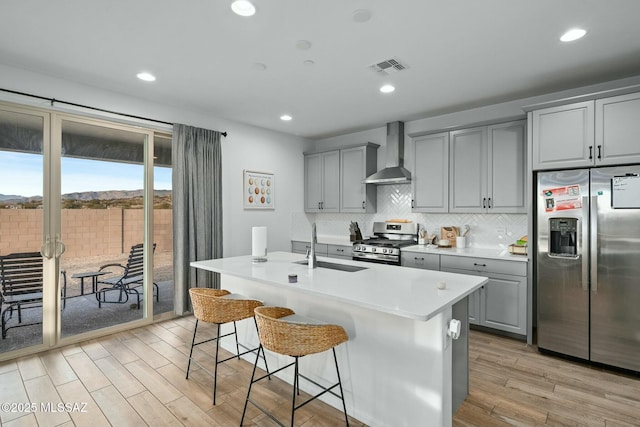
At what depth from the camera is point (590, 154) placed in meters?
2.94

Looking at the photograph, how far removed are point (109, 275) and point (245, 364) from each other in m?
1.99

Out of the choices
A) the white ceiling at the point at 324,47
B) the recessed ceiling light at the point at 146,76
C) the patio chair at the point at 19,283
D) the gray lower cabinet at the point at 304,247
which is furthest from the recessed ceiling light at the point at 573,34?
the patio chair at the point at 19,283

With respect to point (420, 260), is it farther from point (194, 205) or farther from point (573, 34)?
point (194, 205)

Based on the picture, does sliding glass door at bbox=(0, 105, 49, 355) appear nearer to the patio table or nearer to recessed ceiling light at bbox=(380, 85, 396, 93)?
the patio table

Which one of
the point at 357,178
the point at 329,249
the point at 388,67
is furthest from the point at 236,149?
the point at 388,67

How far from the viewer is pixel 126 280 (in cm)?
387

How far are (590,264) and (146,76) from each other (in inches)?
175

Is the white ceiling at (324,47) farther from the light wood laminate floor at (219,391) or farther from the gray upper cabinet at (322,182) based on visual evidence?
the light wood laminate floor at (219,391)

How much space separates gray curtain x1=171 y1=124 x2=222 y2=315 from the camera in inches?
160

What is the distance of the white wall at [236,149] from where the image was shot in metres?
→ 3.17

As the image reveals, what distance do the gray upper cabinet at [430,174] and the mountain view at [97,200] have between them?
3.27m

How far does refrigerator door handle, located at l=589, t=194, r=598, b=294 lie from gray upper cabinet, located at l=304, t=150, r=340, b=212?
130 inches

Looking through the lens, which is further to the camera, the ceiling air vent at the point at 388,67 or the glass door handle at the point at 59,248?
the glass door handle at the point at 59,248

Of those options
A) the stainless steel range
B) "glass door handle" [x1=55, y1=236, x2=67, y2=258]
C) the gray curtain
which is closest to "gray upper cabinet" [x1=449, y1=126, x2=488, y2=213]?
the stainless steel range
